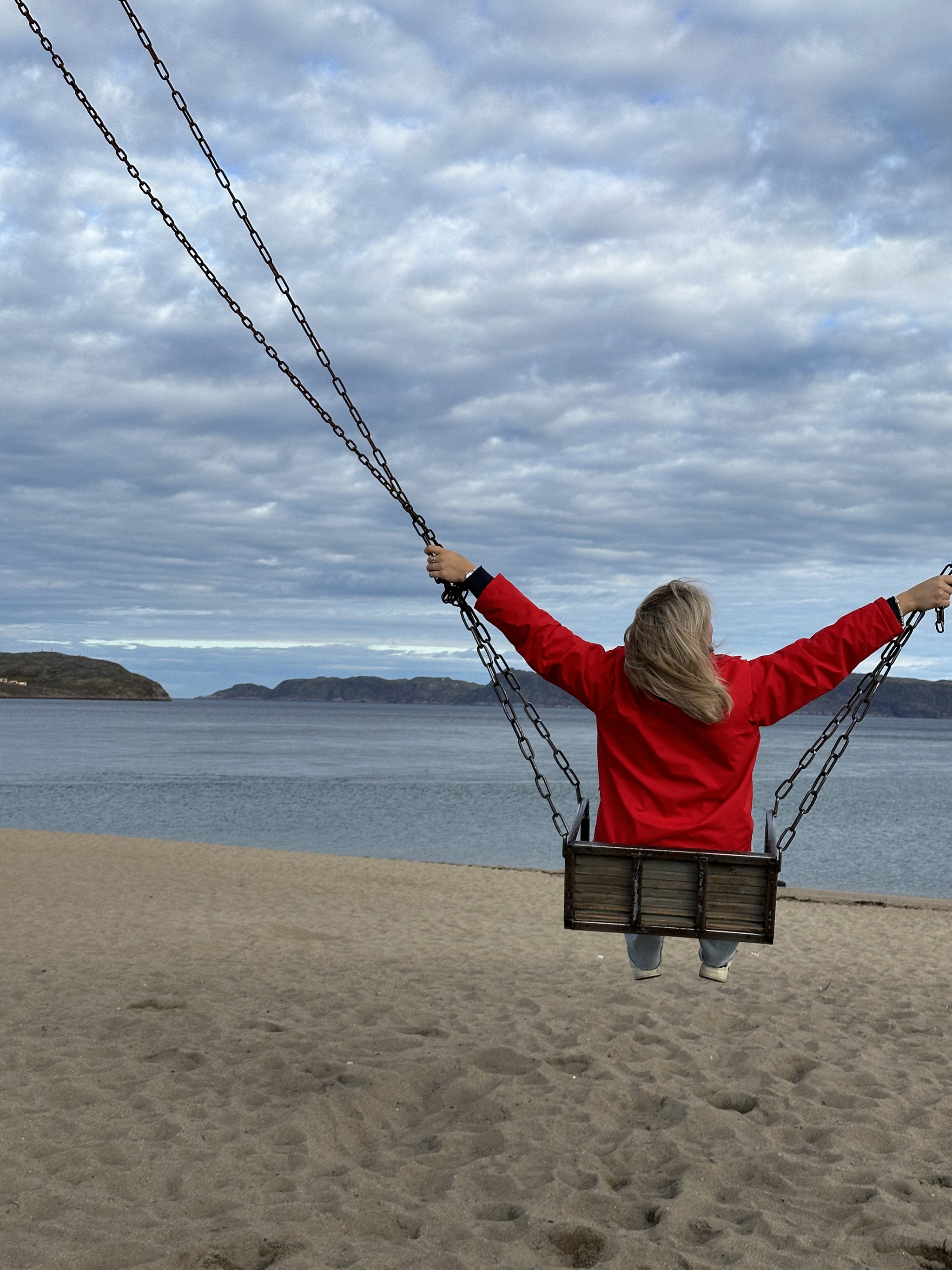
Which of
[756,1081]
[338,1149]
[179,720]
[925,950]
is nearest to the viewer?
[338,1149]

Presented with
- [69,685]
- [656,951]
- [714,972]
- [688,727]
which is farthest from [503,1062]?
[69,685]

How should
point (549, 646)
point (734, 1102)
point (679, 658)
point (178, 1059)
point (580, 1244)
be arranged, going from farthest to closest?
point (178, 1059)
point (734, 1102)
point (549, 646)
point (679, 658)
point (580, 1244)

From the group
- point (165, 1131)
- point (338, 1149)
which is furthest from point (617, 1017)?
point (165, 1131)

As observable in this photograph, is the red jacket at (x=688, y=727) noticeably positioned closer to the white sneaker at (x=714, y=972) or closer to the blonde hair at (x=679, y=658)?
the blonde hair at (x=679, y=658)

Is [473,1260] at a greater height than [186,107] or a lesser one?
lesser

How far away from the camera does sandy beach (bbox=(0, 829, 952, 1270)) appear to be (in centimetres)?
324

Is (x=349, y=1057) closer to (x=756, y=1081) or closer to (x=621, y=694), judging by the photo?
(x=756, y=1081)

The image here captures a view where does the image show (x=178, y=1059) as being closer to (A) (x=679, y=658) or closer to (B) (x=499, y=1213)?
(B) (x=499, y=1213)

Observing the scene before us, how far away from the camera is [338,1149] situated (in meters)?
4.06

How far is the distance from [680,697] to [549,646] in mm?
523

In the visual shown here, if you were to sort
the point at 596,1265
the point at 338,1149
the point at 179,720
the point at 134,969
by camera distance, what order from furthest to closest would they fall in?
1. the point at 179,720
2. the point at 134,969
3. the point at 338,1149
4. the point at 596,1265

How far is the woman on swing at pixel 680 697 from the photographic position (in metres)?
3.61

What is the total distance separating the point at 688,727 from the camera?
3.71 m

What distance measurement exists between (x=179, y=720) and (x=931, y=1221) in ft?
353
